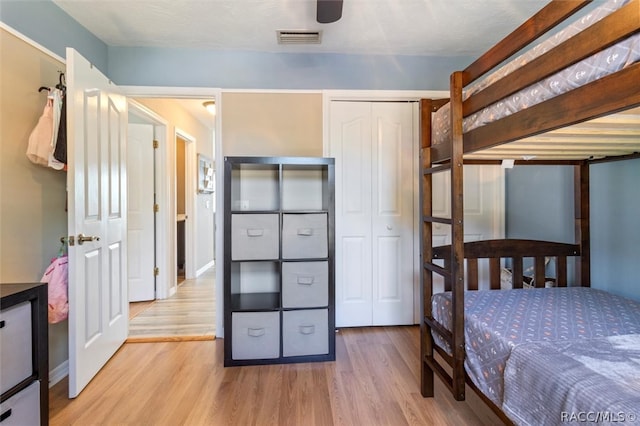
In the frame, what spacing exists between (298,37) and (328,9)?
78 cm

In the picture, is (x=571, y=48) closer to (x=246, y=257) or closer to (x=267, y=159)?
(x=267, y=159)

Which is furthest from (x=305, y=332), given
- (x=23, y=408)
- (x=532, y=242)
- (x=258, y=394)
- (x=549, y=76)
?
(x=549, y=76)

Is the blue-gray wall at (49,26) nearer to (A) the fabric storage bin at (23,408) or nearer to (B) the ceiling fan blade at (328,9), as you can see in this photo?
(B) the ceiling fan blade at (328,9)

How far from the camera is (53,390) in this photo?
183 cm

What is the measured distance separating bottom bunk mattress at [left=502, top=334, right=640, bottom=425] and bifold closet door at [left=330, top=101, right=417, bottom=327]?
169 centimetres

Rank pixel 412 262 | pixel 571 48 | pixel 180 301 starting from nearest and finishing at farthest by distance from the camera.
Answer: pixel 571 48
pixel 412 262
pixel 180 301

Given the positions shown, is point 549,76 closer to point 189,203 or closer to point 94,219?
point 94,219

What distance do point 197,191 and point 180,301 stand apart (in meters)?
1.81

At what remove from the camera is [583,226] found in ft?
6.50

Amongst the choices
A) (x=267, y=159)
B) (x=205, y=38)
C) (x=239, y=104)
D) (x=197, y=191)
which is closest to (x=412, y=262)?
(x=267, y=159)


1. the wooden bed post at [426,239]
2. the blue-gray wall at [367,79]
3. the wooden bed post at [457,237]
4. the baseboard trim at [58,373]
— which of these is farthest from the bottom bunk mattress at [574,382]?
the baseboard trim at [58,373]

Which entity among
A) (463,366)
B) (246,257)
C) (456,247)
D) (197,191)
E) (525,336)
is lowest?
(463,366)

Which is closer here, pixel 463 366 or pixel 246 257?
pixel 463 366

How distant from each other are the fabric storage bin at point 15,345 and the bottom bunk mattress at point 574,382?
1885 millimetres
